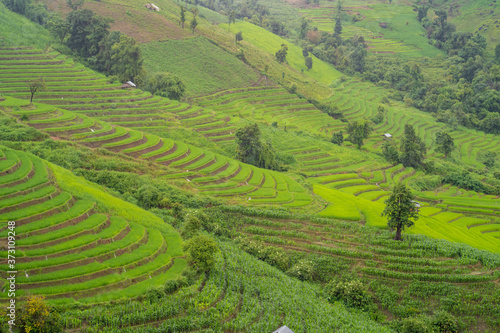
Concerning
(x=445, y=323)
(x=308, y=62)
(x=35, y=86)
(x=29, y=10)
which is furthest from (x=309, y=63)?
(x=445, y=323)

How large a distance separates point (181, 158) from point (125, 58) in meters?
31.1

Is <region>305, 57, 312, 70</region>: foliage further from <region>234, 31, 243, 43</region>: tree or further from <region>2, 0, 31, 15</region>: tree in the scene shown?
<region>2, 0, 31, 15</region>: tree

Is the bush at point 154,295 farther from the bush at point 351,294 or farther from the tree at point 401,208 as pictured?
the tree at point 401,208

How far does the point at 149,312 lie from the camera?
23.1 meters

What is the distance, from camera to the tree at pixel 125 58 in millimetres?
70438

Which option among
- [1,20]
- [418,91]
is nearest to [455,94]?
[418,91]

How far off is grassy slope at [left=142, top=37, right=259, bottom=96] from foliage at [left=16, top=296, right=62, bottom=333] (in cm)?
6346

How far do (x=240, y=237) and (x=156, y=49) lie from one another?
61.0m

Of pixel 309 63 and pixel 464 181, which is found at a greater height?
pixel 309 63

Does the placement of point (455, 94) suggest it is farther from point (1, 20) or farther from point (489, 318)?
point (1, 20)

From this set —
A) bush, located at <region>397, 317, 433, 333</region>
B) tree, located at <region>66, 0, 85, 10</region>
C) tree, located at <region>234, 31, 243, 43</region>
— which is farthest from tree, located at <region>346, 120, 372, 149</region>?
tree, located at <region>66, 0, 85, 10</region>

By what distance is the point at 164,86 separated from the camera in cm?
7244

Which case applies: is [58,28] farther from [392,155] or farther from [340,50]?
[340,50]

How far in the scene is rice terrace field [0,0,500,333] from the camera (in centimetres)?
2528
